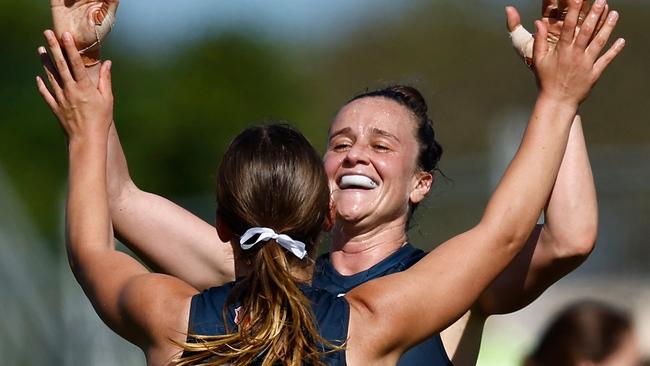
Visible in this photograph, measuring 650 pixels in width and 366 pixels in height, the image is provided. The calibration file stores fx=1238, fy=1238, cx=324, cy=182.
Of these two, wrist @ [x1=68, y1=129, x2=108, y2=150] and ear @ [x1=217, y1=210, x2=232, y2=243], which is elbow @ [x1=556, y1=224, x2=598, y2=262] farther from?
wrist @ [x1=68, y1=129, x2=108, y2=150]

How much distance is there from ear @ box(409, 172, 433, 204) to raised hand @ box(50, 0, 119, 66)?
1.22 metres

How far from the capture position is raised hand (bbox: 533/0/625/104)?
10.2 ft

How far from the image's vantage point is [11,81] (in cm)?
1872

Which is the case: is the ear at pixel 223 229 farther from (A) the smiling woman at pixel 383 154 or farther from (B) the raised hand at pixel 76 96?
(A) the smiling woman at pixel 383 154

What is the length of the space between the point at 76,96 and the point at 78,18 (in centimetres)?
26

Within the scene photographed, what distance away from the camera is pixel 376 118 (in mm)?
4055

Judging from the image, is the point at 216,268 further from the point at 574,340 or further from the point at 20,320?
the point at 20,320

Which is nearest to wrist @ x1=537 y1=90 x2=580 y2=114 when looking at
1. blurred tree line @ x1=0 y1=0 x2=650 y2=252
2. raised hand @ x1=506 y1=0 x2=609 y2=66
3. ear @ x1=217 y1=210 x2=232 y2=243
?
raised hand @ x1=506 y1=0 x2=609 y2=66

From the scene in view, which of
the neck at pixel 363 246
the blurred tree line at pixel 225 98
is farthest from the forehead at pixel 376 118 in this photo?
the blurred tree line at pixel 225 98

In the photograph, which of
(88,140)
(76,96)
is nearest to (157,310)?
(88,140)

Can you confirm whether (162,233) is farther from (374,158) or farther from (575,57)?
(575,57)

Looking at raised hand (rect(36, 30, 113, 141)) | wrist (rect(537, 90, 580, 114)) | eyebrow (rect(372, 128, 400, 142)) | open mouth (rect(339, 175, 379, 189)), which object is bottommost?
open mouth (rect(339, 175, 379, 189))

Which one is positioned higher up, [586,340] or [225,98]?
[586,340]

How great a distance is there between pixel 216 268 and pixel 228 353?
3.80ft
